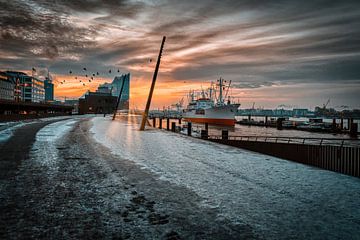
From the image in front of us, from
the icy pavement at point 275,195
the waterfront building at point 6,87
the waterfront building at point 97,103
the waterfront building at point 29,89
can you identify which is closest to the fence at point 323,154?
the icy pavement at point 275,195

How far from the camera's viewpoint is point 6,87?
122m

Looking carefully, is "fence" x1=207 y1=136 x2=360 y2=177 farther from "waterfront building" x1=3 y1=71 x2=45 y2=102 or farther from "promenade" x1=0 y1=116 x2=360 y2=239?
"waterfront building" x1=3 y1=71 x2=45 y2=102

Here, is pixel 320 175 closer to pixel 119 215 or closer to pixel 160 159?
pixel 160 159

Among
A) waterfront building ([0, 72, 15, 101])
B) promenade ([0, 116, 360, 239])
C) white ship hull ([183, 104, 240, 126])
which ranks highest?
waterfront building ([0, 72, 15, 101])

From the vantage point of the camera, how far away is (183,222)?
389 cm

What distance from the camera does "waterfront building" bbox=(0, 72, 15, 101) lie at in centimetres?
11801

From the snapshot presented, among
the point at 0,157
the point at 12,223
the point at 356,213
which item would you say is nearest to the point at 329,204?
the point at 356,213

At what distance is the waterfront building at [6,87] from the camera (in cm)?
11801

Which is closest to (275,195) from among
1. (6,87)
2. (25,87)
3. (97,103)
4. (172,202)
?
(172,202)

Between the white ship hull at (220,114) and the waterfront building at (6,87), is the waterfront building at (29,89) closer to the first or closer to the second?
the waterfront building at (6,87)

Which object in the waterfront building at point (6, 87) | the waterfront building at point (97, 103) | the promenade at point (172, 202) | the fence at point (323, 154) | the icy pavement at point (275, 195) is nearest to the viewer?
the promenade at point (172, 202)

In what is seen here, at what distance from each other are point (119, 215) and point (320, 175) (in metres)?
6.32

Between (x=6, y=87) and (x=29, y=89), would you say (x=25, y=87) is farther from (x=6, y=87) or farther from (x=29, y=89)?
(x=6, y=87)

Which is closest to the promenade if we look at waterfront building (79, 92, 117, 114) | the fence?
the fence
